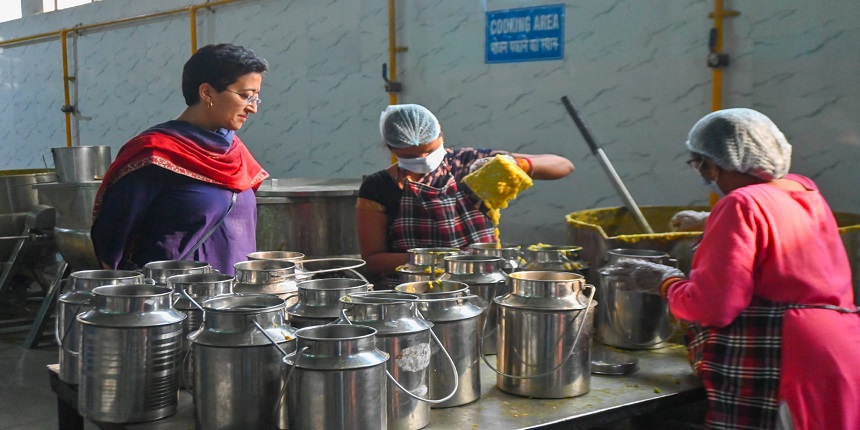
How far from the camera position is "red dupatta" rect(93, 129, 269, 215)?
232 cm

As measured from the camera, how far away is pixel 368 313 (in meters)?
1.52

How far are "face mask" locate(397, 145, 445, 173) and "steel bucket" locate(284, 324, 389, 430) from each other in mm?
1555

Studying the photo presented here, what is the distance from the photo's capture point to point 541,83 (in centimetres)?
437

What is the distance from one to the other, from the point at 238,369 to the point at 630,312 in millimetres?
1192

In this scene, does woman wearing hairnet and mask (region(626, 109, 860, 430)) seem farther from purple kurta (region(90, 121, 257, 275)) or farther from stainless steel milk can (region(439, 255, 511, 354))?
purple kurta (region(90, 121, 257, 275))

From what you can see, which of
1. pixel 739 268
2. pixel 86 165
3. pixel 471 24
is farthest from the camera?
pixel 86 165

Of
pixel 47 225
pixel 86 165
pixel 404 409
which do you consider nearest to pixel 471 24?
pixel 86 165

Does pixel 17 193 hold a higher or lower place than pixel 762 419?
higher

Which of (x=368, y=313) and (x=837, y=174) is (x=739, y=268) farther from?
(x=837, y=174)

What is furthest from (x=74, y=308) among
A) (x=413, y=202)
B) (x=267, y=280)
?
(x=413, y=202)

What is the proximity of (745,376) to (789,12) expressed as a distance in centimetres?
220

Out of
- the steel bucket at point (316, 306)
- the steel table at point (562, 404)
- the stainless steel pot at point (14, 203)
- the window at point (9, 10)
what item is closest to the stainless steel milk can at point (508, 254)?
the steel table at point (562, 404)

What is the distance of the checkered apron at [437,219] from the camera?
9.43 ft

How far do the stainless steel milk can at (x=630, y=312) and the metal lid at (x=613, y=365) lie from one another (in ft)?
0.44
